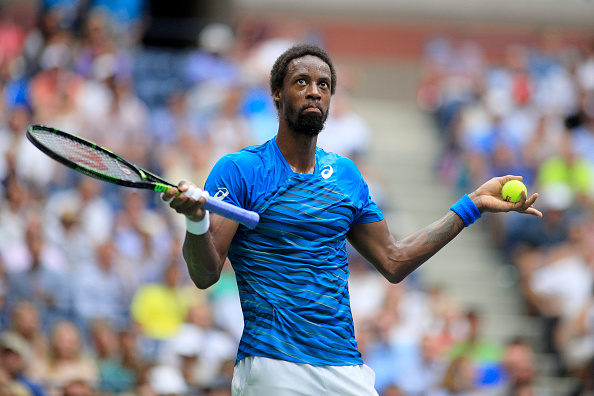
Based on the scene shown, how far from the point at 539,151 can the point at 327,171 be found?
326 inches

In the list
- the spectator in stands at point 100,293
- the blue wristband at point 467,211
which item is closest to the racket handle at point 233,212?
the blue wristband at point 467,211

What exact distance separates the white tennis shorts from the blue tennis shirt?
33 millimetres

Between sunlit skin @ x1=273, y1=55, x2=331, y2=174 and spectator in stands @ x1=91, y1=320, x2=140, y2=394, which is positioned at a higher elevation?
sunlit skin @ x1=273, y1=55, x2=331, y2=174

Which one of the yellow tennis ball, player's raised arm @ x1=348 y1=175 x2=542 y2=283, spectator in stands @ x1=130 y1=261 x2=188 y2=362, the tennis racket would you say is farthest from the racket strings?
spectator in stands @ x1=130 y1=261 x2=188 y2=362

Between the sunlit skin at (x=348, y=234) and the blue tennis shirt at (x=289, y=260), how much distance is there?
4.3 inches

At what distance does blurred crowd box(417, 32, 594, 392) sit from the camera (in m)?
9.55

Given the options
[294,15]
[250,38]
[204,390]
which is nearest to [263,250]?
[204,390]

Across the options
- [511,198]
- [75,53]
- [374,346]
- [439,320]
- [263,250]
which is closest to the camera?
[263,250]

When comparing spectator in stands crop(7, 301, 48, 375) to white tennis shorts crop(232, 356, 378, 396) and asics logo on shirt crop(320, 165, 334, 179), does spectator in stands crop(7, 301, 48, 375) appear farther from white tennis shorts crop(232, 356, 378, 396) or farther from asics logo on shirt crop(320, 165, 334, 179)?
asics logo on shirt crop(320, 165, 334, 179)

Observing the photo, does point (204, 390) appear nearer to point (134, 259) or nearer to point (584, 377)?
point (134, 259)

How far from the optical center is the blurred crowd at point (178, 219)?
307 inches

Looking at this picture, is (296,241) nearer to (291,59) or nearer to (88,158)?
(291,59)

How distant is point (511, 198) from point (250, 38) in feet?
30.5

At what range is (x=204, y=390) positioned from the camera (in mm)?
7227
